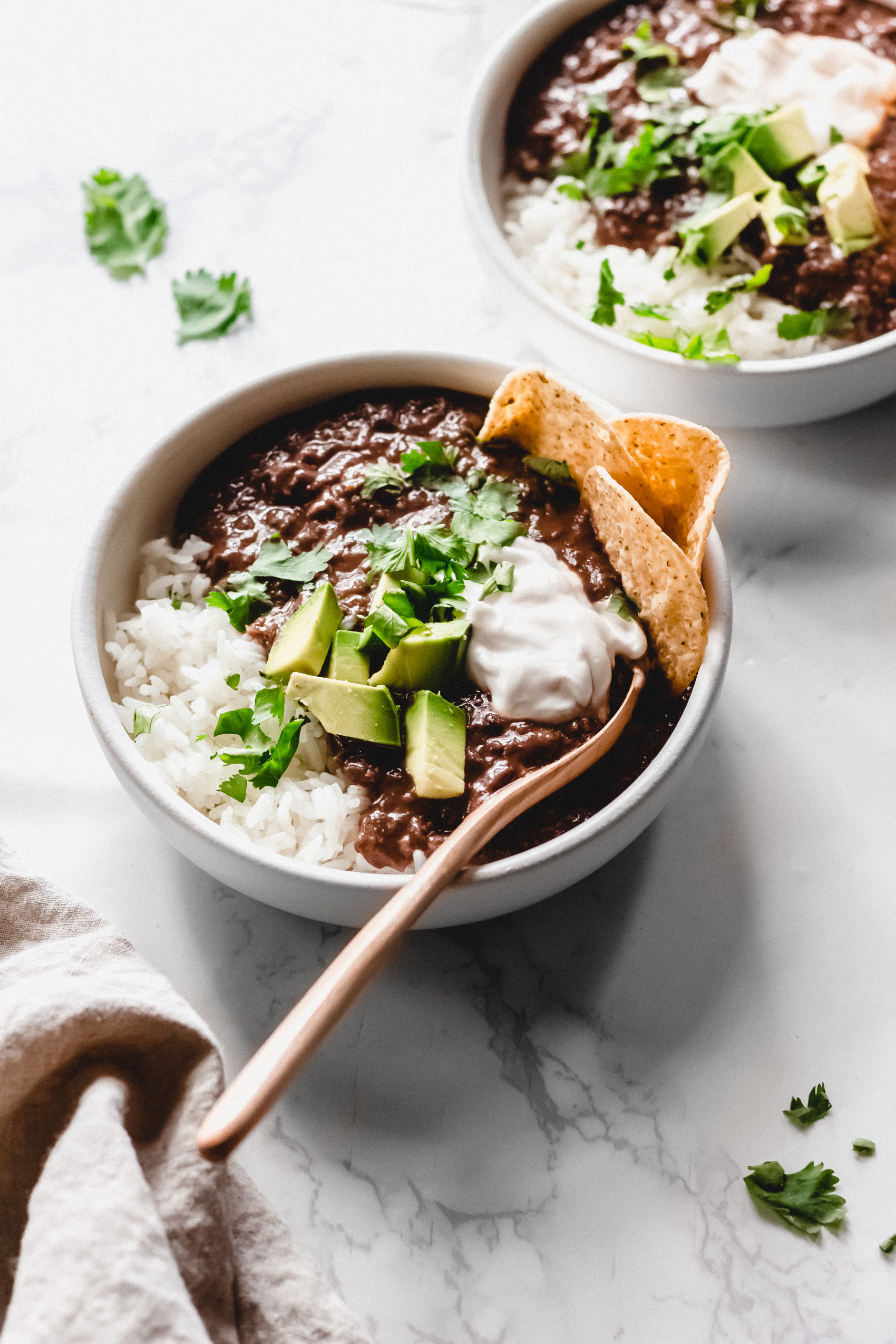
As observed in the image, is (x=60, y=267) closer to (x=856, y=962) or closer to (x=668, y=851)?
(x=668, y=851)

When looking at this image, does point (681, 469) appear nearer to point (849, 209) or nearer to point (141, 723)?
point (849, 209)

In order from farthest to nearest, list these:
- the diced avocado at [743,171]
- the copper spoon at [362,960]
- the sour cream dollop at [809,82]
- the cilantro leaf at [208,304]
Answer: the cilantro leaf at [208,304], the sour cream dollop at [809,82], the diced avocado at [743,171], the copper spoon at [362,960]

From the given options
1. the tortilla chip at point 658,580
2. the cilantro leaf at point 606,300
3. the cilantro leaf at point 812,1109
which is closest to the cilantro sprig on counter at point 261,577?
the tortilla chip at point 658,580

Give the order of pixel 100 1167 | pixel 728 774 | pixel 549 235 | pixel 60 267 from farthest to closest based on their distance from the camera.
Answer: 1. pixel 60 267
2. pixel 549 235
3. pixel 728 774
4. pixel 100 1167

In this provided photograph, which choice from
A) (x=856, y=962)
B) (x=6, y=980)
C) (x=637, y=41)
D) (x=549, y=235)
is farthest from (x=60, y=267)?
(x=856, y=962)

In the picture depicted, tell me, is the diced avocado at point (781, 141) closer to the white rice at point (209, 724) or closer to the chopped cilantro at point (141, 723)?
the white rice at point (209, 724)

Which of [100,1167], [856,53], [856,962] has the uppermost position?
[856,53]

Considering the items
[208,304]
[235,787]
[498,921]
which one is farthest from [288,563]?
[208,304]
